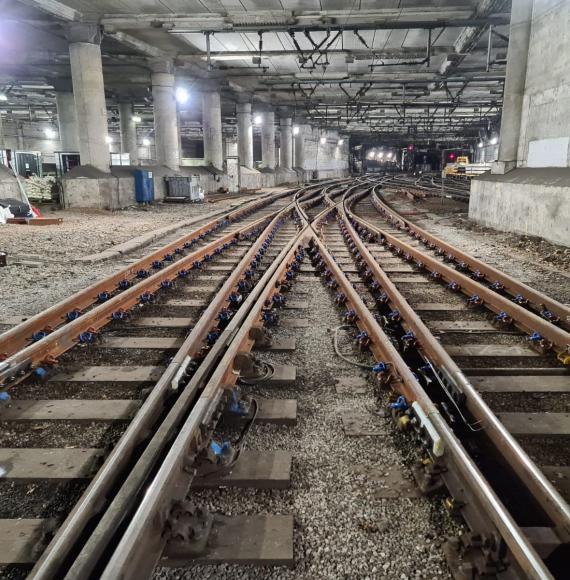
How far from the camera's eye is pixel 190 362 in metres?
3.57

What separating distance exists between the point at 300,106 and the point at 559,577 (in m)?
35.4

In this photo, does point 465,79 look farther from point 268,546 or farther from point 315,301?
point 268,546

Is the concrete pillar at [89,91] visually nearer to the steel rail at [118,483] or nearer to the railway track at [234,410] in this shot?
the railway track at [234,410]

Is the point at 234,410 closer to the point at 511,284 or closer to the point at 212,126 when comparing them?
the point at 511,284

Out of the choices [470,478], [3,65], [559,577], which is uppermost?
[3,65]

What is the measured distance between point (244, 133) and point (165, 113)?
10.2 meters

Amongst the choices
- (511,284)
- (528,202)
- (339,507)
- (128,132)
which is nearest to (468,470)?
(339,507)

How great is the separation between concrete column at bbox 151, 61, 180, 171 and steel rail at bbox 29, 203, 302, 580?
20049mm

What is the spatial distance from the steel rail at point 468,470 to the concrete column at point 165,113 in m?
19.9

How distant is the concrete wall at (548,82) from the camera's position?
31.8ft

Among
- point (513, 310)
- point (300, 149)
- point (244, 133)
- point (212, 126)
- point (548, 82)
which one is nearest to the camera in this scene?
point (513, 310)

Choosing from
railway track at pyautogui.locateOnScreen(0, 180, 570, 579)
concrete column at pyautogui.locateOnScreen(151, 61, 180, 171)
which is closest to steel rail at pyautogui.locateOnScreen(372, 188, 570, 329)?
railway track at pyautogui.locateOnScreen(0, 180, 570, 579)

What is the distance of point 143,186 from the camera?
18.7 meters

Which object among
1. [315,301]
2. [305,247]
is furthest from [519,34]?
[315,301]
